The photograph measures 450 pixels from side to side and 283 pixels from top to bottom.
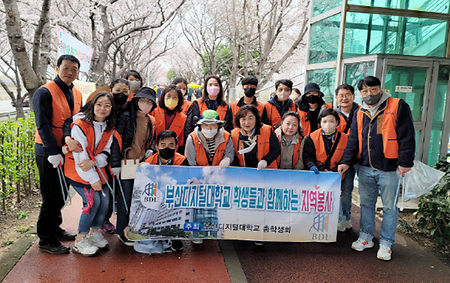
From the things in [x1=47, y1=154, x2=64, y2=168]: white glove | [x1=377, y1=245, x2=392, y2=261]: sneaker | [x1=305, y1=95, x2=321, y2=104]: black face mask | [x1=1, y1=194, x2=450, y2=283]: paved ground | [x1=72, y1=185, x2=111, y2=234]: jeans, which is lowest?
[x1=1, y1=194, x2=450, y2=283]: paved ground

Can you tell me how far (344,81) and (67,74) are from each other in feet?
16.4

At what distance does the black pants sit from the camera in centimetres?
339

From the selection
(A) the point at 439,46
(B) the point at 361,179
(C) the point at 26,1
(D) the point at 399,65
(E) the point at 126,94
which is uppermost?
(C) the point at 26,1

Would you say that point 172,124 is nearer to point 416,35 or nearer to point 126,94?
point 126,94

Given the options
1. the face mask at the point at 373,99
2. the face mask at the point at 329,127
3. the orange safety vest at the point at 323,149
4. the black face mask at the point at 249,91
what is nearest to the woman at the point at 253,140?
the orange safety vest at the point at 323,149

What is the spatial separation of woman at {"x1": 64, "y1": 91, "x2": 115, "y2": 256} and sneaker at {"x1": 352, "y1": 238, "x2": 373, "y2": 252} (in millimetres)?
2966

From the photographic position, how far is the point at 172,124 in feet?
14.5

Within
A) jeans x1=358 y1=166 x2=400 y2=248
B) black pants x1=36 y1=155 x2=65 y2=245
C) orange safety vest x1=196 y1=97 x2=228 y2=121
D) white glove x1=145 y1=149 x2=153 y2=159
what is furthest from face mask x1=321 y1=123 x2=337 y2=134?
black pants x1=36 y1=155 x2=65 y2=245

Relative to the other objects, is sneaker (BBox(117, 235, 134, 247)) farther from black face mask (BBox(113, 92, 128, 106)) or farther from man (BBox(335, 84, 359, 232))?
man (BBox(335, 84, 359, 232))

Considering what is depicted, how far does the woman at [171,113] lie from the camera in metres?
4.35

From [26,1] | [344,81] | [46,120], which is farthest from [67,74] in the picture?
[26,1]

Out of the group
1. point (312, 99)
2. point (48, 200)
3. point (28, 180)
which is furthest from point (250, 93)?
point (28, 180)

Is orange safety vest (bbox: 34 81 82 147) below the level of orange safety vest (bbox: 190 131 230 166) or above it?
above

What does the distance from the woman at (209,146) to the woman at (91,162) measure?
0.91 metres
